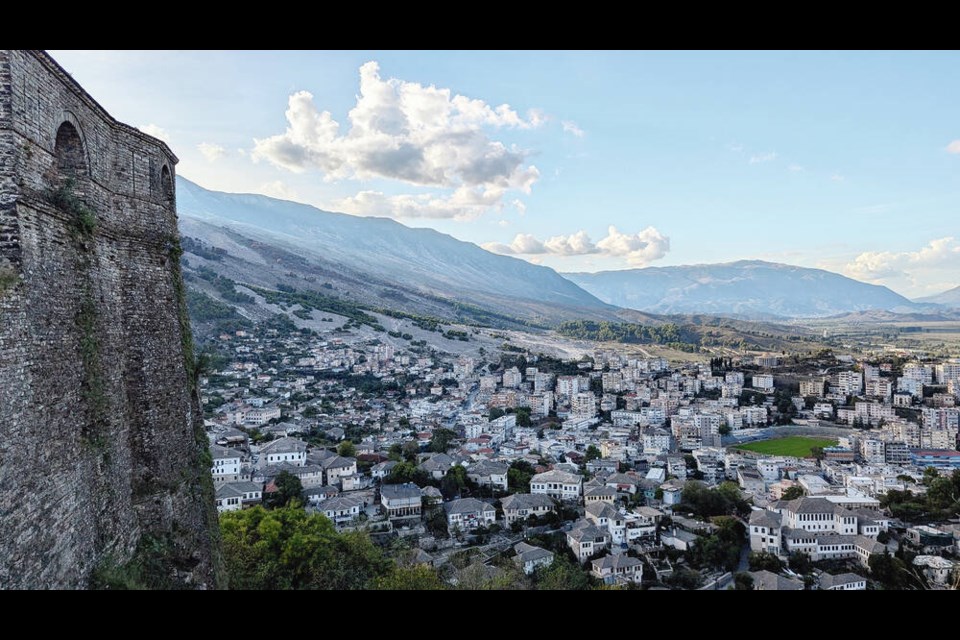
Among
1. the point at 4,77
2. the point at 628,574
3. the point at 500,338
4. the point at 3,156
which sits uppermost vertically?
the point at 4,77

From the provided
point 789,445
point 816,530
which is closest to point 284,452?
point 816,530

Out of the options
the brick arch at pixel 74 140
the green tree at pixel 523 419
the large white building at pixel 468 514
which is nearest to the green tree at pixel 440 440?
the green tree at pixel 523 419

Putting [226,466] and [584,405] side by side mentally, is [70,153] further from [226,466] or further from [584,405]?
[584,405]

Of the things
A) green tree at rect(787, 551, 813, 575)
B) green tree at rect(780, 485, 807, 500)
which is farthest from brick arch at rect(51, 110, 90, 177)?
green tree at rect(780, 485, 807, 500)

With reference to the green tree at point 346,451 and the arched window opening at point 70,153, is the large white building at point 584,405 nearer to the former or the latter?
the green tree at point 346,451
